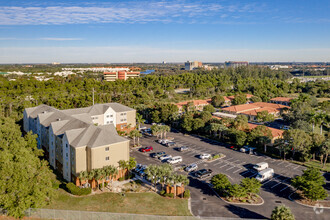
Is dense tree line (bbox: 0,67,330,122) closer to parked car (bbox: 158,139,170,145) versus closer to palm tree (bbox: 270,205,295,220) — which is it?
parked car (bbox: 158,139,170,145)

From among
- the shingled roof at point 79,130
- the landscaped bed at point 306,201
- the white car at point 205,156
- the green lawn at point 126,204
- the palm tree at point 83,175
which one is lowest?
the green lawn at point 126,204

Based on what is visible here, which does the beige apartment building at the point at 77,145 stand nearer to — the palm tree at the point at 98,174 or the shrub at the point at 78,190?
the palm tree at the point at 98,174

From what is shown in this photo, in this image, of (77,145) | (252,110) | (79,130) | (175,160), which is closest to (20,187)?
(77,145)

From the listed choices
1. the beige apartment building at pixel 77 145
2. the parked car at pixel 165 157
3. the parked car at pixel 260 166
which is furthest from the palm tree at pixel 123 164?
the parked car at pixel 260 166

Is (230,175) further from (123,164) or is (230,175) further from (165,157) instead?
(123,164)

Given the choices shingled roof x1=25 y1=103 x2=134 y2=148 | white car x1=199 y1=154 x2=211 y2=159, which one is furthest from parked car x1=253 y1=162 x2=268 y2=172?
shingled roof x1=25 y1=103 x2=134 y2=148
